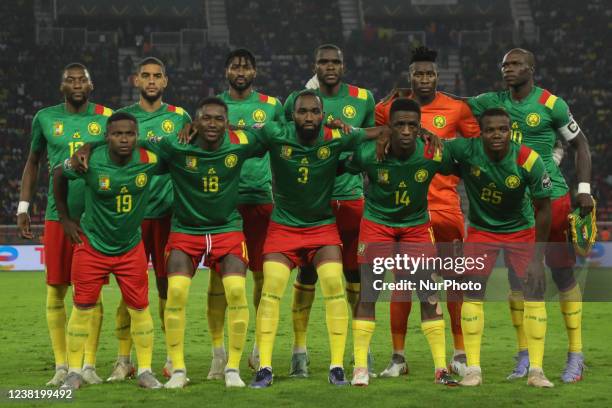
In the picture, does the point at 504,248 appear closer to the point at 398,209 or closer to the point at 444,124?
the point at 398,209

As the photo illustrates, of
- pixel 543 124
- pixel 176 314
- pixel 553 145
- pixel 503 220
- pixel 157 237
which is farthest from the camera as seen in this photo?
pixel 157 237

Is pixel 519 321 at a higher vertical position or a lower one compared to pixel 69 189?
lower

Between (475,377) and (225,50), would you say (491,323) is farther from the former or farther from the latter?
(225,50)

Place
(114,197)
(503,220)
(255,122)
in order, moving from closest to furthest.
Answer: (114,197) → (503,220) → (255,122)

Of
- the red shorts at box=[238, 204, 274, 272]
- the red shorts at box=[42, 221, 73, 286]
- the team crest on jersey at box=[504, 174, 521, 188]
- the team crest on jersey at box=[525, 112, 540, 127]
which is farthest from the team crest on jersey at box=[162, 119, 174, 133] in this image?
the team crest on jersey at box=[525, 112, 540, 127]

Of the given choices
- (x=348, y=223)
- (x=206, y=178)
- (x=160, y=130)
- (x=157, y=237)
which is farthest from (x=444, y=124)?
(x=157, y=237)

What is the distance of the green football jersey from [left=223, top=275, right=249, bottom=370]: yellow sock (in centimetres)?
88

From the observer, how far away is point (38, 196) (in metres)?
23.1

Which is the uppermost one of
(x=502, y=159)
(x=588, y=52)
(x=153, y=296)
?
(x=588, y=52)

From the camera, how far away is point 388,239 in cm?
707

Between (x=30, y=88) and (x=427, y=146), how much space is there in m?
22.0

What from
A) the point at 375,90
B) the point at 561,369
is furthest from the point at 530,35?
the point at 561,369

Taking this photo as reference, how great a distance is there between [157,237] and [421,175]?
6.79 feet

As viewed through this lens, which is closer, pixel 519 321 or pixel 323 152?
pixel 323 152
